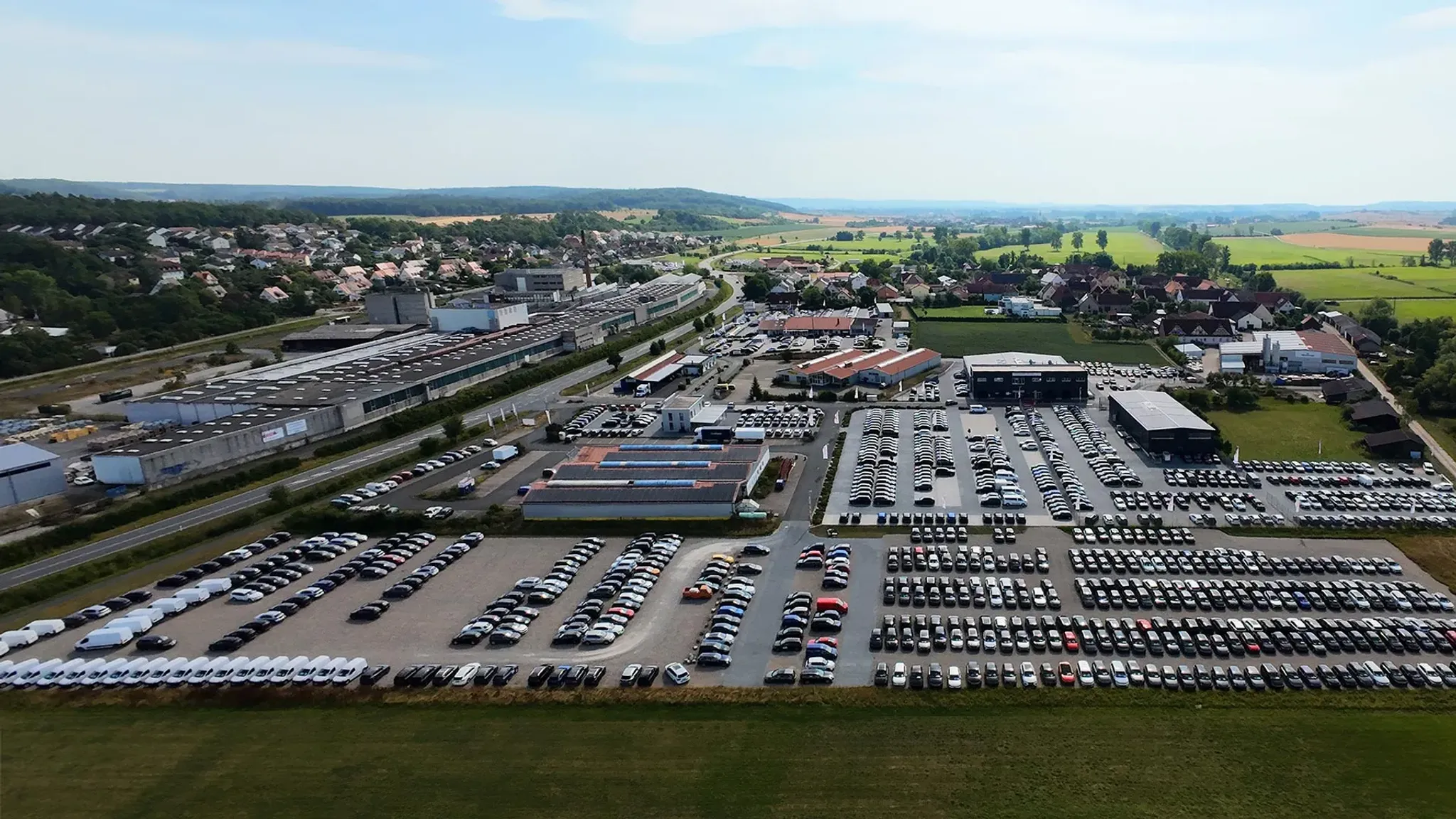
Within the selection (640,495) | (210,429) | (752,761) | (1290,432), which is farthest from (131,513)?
(1290,432)

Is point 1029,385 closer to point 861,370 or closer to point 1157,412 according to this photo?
point 1157,412

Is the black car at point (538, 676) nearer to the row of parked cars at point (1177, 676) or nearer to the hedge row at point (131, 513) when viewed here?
the row of parked cars at point (1177, 676)

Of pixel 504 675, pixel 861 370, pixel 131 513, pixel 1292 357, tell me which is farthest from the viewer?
pixel 861 370

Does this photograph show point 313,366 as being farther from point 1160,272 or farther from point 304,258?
point 1160,272

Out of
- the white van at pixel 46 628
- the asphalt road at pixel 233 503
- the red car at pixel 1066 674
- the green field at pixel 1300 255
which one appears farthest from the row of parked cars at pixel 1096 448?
the green field at pixel 1300 255

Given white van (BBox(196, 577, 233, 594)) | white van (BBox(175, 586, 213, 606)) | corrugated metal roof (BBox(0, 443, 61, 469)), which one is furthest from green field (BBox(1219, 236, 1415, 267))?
corrugated metal roof (BBox(0, 443, 61, 469))

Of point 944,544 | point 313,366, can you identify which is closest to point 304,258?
point 313,366
